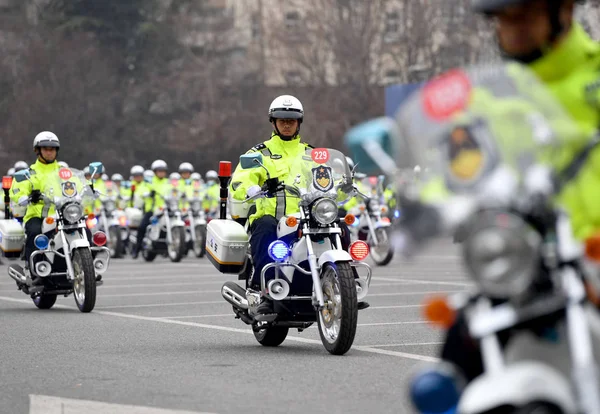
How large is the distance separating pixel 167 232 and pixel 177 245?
89 centimetres

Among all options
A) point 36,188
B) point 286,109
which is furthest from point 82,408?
point 36,188

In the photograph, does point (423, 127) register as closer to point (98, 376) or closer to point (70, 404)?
point (70, 404)

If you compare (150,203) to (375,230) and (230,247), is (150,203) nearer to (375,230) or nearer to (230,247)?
(375,230)

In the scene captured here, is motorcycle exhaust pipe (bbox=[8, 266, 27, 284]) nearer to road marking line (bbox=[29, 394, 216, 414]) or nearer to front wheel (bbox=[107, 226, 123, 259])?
road marking line (bbox=[29, 394, 216, 414])

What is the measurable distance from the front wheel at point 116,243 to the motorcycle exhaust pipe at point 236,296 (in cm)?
2199

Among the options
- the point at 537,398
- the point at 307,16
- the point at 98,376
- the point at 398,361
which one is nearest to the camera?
the point at 537,398

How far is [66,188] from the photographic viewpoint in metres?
16.9

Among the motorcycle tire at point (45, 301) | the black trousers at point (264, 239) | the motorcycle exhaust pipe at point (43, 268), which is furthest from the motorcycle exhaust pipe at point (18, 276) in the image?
the black trousers at point (264, 239)

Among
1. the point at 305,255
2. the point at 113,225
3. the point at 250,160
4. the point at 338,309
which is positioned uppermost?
the point at 250,160

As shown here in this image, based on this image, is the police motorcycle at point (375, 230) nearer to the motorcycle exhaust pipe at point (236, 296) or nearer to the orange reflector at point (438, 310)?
the motorcycle exhaust pipe at point (236, 296)

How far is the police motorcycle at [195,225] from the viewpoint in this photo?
33.6 metres

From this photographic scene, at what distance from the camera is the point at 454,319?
4348 mm

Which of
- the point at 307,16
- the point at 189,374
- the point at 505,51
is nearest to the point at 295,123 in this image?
the point at 189,374

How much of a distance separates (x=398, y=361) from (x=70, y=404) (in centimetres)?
294
